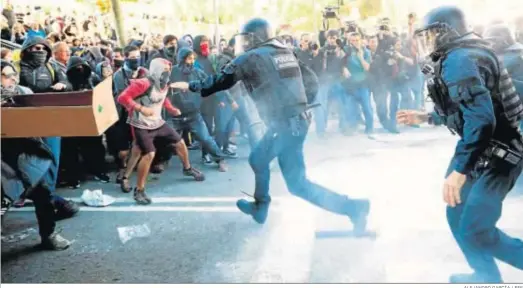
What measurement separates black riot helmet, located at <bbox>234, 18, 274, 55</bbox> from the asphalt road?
476mm

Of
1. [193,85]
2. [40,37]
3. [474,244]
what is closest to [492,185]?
[474,244]

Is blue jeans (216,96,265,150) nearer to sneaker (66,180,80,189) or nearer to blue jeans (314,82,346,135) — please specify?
blue jeans (314,82,346,135)

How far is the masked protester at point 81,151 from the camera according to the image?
2766mm

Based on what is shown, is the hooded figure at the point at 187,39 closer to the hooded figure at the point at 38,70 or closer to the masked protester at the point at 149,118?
the masked protester at the point at 149,118

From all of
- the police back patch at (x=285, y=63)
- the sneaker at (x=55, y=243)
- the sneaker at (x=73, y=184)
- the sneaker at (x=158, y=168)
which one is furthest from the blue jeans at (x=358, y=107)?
the sneaker at (x=55, y=243)

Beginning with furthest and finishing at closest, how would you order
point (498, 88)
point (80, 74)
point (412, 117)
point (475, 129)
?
1. point (80, 74)
2. point (412, 117)
3. point (498, 88)
4. point (475, 129)

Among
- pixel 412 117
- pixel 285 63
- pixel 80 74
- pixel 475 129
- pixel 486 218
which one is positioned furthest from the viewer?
pixel 80 74

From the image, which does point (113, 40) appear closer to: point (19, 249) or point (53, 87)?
point (53, 87)

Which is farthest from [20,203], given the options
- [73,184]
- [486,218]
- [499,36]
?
[499,36]

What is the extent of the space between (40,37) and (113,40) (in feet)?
1.42

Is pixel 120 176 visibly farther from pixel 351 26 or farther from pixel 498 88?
pixel 498 88

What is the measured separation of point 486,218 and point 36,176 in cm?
195

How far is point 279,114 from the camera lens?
8.82 feet

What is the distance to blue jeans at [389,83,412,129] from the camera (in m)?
2.71
